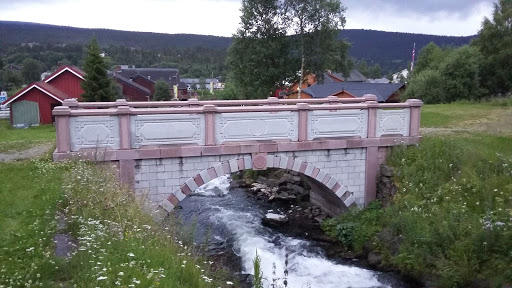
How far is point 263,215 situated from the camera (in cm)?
1560

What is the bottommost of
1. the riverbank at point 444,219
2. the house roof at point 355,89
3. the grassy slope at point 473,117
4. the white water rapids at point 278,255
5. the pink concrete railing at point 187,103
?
the white water rapids at point 278,255

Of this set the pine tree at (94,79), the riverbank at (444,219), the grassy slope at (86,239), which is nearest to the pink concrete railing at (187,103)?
the riverbank at (444,219)

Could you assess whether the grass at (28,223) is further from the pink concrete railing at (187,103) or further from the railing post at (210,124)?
the railing post at (210,124)

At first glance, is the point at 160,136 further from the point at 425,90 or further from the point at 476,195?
the point at 425,90

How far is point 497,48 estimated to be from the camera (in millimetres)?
32875

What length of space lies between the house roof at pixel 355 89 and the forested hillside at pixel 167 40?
5492 cm

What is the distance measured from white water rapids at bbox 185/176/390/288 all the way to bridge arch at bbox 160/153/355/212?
84.7 inches

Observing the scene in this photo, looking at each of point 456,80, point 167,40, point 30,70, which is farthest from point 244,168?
point 167,40

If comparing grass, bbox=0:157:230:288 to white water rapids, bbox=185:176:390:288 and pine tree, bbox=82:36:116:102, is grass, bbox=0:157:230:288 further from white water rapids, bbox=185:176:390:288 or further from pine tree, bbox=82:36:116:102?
pine tree, bbox=82:36:116:102

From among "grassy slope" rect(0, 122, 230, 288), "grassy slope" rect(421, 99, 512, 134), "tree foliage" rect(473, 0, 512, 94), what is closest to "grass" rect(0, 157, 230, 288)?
"grassy slope" rect(0, 122, 230, 288)

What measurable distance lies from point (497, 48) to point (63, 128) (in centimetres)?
3265

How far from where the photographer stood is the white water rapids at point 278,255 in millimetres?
10531

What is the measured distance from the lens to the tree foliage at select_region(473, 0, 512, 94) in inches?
1262

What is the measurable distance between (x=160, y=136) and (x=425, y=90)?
2668cm
